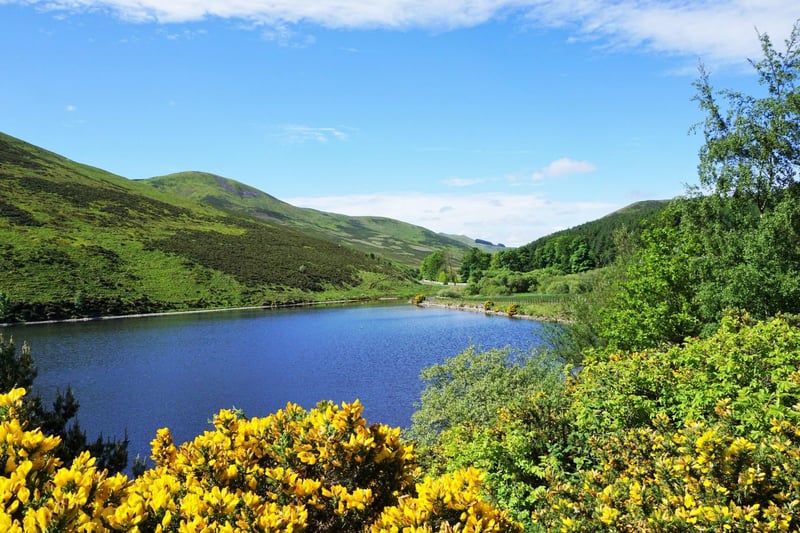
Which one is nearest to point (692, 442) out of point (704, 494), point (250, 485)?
point (704, 494)

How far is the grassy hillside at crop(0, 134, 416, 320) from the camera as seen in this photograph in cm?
9412

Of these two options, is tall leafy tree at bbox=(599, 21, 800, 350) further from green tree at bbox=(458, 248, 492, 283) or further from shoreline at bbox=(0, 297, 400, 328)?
green tree at bbox=(458, 248, 492, 283)

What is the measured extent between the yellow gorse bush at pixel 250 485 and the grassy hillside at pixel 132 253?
97.6m

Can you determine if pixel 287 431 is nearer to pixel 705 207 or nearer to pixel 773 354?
pixel 773 354

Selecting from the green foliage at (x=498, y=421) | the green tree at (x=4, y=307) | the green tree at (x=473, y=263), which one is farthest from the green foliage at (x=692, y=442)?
the green tree at (x=473, y=263)

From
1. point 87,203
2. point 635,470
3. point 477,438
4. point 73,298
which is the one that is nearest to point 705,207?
point 477,438

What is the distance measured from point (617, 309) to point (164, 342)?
58.6m

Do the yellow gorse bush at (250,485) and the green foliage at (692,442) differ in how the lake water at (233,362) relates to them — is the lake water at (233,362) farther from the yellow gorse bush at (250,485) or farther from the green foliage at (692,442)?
the yellow gorse bush at (250,485)

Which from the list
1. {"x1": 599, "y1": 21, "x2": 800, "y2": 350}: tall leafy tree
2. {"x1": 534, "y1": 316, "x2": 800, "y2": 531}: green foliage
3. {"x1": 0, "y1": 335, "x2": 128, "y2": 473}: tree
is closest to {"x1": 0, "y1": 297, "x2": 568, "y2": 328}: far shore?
{"x1": 599, "y1": 21, "x2": 800, "y2": 350}: tall leafy tree

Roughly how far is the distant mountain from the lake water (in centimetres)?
8054

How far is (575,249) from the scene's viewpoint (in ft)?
534

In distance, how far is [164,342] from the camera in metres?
65.4

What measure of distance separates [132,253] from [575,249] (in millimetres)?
134081

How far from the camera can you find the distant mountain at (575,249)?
6053 inches
